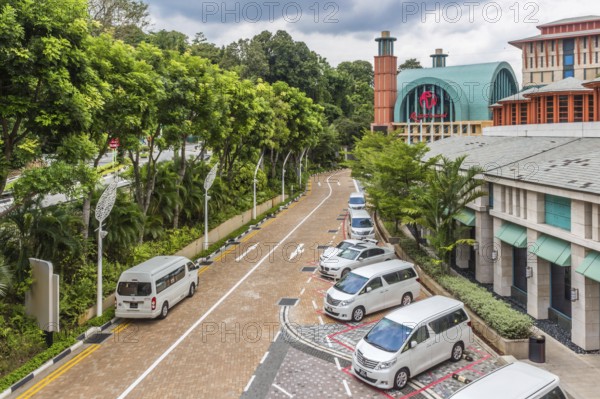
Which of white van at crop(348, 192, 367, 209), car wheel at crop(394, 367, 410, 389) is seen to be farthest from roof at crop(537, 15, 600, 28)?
car wheel at crop(394, 367, 410, 389)

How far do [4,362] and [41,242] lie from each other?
520cm

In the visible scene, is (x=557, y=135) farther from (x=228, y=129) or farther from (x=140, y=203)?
(x=140, y=203)

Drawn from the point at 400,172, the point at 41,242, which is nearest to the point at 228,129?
the point at 400,172

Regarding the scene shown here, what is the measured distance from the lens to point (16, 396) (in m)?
14.2

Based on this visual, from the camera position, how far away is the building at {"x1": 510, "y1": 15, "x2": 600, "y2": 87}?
261 ft

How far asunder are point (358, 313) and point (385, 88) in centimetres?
6803

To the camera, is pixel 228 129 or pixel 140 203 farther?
pixel 228 129

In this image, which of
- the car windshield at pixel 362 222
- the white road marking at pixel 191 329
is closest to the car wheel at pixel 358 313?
the white road marking at pixel 191 329

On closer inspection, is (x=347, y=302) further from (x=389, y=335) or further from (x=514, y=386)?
(x=514, y=386)

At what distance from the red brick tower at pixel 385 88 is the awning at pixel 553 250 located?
64.2 m

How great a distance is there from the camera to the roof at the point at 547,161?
684 inches

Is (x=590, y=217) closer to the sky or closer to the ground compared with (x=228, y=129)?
closer to the ground

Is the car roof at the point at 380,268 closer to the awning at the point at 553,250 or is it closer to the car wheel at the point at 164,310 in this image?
the awning at the point at 553,250

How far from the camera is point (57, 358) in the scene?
53.7ft
